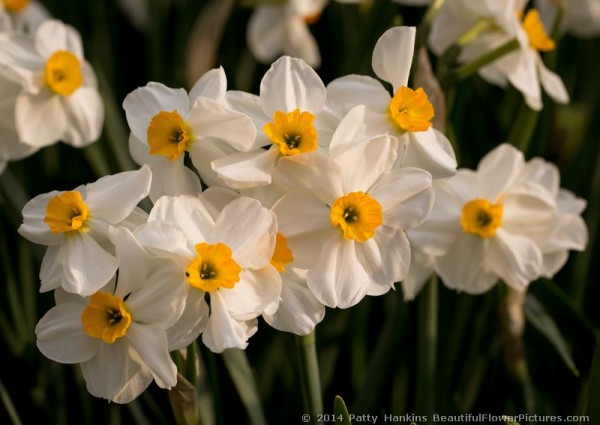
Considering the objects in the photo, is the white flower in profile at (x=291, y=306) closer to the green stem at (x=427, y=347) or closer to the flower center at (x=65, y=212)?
the flower center at (x=65, y=212)

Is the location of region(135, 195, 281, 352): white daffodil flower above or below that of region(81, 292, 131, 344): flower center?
above

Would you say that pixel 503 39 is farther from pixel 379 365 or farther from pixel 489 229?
pixel 379 365

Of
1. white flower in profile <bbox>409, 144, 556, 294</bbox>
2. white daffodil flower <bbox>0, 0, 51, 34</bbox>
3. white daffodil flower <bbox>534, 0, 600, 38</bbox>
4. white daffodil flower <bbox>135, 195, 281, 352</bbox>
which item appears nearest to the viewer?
white daffodil flower <bbox>135, 195, 281, 352</bbox>

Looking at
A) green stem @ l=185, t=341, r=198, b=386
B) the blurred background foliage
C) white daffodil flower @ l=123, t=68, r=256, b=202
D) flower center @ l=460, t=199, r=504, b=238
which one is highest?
white daffodil flower @ l=123, t=68, r=256, b=202

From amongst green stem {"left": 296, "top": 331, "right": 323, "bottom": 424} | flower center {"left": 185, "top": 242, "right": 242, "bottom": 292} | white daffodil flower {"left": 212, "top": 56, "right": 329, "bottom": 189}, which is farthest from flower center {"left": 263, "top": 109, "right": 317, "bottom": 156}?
Result: green stem {"left": 296, "top": 331, "right": 323, "bottom": 424}

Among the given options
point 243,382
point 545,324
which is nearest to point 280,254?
point 243,382

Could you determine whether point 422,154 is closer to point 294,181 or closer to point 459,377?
point 294,181

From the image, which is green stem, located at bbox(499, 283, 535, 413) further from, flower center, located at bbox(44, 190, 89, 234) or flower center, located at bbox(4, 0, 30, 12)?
flower center, located at bbox(4, 0, 30, 12)
